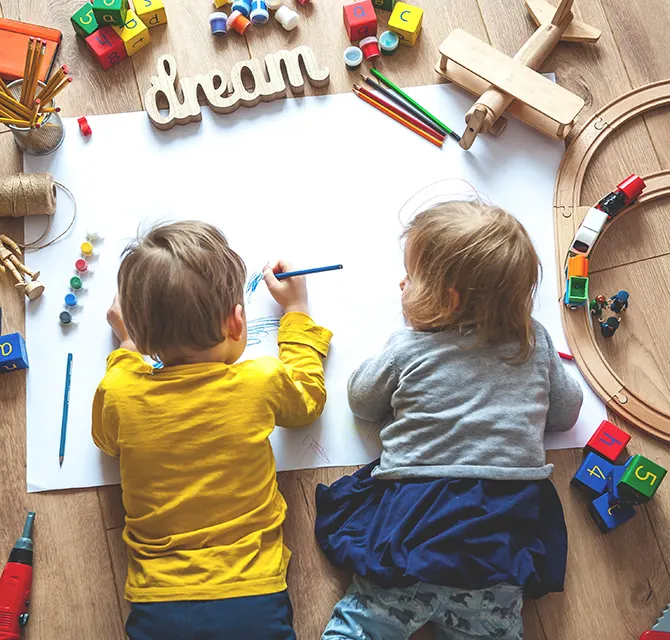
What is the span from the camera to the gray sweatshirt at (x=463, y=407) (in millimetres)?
894

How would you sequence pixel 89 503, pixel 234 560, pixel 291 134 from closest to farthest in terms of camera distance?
pixel 234 560, pixel 89 503, pixel 291 134

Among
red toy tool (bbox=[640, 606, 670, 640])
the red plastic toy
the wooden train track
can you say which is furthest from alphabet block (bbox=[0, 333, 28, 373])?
red toy tool (bbox=[640, 606, 670, 640])

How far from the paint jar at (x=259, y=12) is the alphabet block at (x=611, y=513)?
89cm

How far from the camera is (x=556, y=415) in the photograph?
97 centimetres

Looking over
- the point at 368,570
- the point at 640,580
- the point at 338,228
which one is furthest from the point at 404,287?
the point at 640,580

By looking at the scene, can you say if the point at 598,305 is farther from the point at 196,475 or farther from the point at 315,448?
the point at 196,475

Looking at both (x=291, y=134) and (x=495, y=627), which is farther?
(x=291, y=134)

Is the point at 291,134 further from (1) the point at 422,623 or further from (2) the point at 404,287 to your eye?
(1) the point at 422,623

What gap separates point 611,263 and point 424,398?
398 millimetres

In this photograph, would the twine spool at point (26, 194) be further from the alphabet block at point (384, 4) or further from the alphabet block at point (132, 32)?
the alphabet block at point (384, 4)

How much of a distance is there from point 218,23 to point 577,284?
0.69 m

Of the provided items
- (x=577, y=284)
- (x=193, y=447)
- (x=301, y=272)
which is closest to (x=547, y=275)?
(x=577, y=284)

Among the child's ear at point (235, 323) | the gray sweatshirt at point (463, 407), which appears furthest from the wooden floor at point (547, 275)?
the child's ear at point (235, 323)

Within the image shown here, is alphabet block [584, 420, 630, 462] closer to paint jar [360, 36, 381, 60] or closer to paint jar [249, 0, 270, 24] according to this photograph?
paint jar [360, 36, 381, 60]
